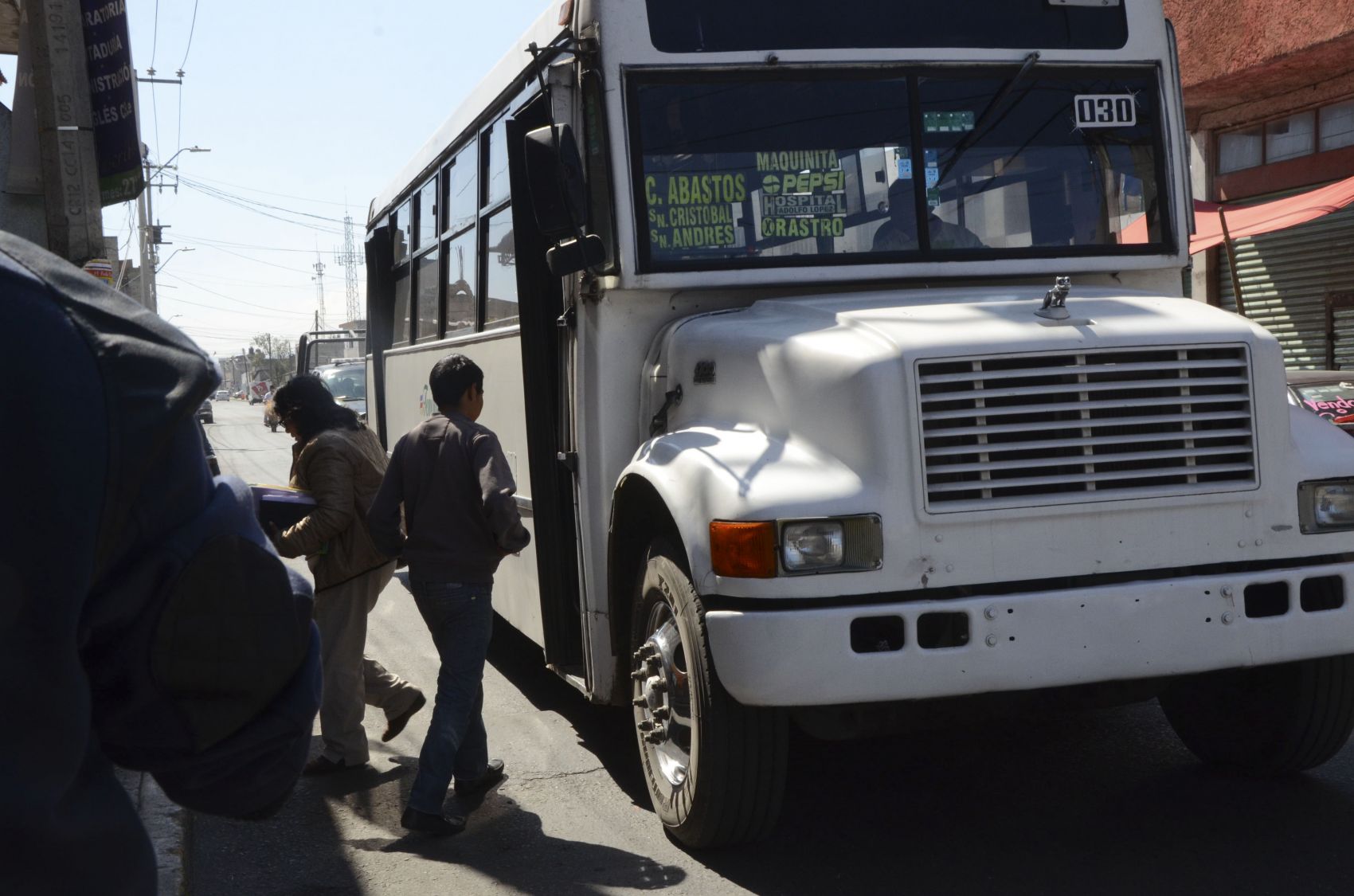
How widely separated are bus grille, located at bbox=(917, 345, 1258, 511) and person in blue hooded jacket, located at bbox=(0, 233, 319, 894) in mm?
3085

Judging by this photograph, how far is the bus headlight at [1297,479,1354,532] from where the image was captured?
14.1 ft

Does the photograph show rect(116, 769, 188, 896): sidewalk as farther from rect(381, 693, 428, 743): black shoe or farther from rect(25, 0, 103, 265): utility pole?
rect(25, 0, 103, 265): utility pole

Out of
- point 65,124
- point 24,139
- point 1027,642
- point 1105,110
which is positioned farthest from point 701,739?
point 24,139

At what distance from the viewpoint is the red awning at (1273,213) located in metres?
13.3

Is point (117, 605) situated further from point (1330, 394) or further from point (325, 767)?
point (1330, 394)

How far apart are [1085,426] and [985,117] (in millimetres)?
1635

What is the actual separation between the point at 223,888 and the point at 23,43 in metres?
6.58

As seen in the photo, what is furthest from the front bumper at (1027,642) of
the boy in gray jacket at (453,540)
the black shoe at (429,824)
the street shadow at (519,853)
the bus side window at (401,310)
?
the bus side window at (401,310)

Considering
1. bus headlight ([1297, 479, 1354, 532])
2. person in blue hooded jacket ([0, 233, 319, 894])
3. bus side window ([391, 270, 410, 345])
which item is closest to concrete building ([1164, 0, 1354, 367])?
bus side window ([391, 270, 410, 345])

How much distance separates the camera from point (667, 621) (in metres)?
4.61

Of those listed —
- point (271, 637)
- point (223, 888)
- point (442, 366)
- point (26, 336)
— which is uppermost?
point (442, 366)

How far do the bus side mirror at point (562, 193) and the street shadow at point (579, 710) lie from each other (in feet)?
6.45

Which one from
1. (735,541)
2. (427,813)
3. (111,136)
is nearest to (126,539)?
(735,541)

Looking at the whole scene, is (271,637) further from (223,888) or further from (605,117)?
(605,117)
